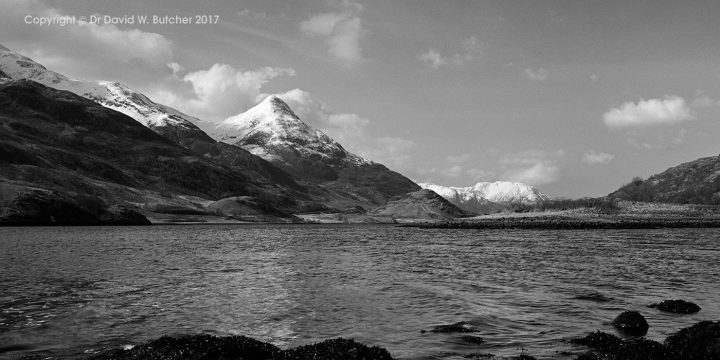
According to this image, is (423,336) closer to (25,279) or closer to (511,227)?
(25,279)

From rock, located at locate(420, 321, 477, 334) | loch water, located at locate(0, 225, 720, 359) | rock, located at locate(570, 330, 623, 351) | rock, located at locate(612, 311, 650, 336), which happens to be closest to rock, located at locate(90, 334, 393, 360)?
loch water, located at locate(0, 225, 720, 359)

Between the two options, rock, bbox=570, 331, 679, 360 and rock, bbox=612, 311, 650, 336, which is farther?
rock, bbox=612, 311, 650, 336

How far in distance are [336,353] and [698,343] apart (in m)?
13.9

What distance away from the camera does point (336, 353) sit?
758 inches

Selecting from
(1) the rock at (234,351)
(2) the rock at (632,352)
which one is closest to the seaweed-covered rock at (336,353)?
(1) the rock at (234,351)

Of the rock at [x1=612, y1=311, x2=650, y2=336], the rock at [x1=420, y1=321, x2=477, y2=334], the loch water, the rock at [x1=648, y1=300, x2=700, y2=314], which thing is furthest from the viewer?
the rock at [x1=648, y1=300, x2=700, y2=314]

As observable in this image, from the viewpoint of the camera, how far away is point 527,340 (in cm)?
2361

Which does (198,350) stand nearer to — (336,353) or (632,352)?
(336,353)

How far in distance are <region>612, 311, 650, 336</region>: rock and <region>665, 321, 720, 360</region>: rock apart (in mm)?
3167

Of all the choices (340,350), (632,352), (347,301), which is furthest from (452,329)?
(347,301)

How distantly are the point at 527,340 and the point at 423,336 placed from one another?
479 cm

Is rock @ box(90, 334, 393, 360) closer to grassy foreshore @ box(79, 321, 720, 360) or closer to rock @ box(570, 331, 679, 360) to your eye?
A: grassy foreshore @ box(79, 321, 720, 360)

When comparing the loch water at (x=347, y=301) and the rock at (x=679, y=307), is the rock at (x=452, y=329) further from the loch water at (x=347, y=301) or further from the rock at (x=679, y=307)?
the rock at (x=679, y=307)

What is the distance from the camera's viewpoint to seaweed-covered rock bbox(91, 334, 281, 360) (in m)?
19.3
